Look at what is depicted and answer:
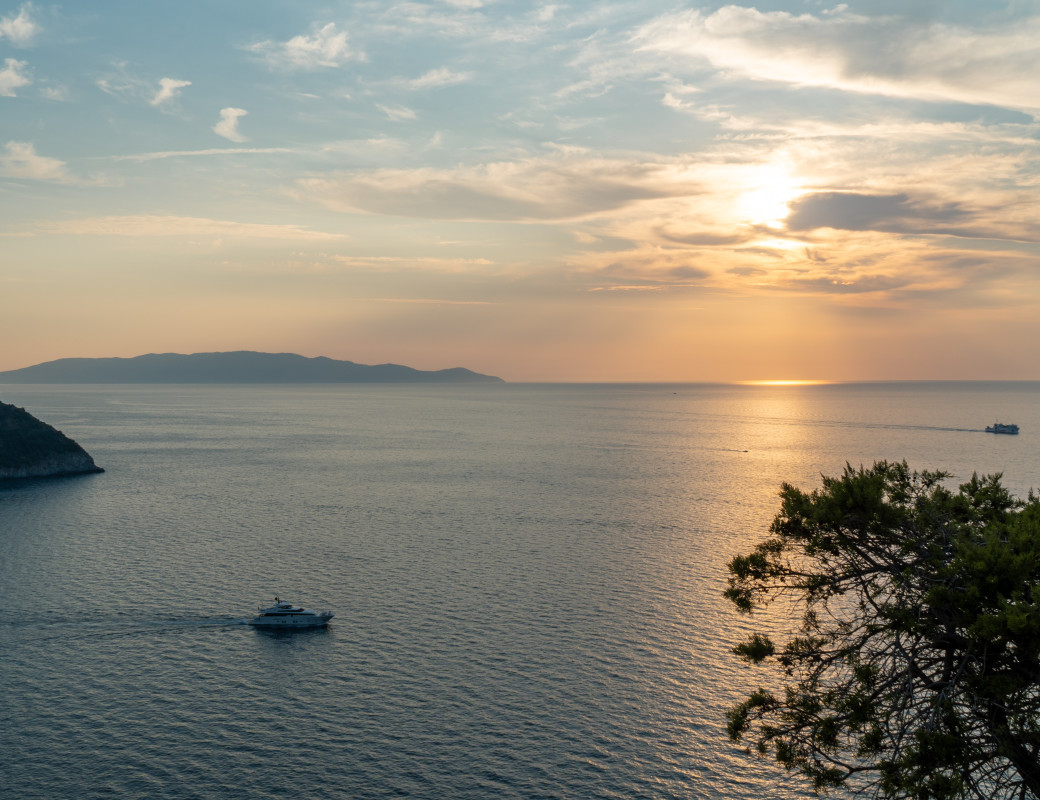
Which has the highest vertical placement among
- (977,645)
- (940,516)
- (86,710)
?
(940,516)

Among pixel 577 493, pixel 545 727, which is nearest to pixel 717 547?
pixel 577 493

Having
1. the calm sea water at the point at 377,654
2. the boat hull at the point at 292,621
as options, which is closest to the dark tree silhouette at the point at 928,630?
the calm sea water at the point at 377,654

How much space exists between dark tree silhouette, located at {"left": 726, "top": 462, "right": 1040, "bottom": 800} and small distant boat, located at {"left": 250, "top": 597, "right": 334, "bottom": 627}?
53487 mm

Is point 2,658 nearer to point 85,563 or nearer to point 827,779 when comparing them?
point 85,563

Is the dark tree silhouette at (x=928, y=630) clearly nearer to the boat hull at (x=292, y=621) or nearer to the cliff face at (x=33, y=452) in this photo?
the boat hull at (x=292, y=621)

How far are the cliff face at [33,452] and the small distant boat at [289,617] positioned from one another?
13310cm

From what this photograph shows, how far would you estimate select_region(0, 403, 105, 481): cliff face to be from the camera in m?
170

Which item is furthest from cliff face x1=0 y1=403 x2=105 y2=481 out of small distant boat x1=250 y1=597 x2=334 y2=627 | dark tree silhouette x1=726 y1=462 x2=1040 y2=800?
dark tree silhouette x1=726 y1=462 x2=1040 y2=800

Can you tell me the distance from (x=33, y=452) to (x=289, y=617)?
144 m

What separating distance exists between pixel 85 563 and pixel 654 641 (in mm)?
78324

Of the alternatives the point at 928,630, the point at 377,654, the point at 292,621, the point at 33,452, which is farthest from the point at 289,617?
the point at 33,452

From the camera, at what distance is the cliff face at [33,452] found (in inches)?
6703

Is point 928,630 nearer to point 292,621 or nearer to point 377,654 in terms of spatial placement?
point 377,654

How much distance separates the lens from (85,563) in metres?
94.7
